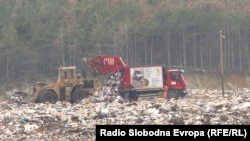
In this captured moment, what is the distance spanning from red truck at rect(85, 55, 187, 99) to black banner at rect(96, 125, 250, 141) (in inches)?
652

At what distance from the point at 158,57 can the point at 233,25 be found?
8.25 metres

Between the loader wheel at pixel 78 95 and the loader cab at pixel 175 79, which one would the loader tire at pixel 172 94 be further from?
the loader wheel at pixel 78 95

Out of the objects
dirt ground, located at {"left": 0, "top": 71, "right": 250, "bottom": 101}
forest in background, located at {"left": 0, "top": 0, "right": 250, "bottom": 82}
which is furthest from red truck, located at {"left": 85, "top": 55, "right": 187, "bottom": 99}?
forest in background, located at {"left": 0, "top": 0, "right": 250, "bottom": 82}

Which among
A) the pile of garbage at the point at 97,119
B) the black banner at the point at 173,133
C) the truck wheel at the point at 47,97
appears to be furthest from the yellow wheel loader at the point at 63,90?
the black banner at the point at 173,133

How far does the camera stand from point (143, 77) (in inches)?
1075

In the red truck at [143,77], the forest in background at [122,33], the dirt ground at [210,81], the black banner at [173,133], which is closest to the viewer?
the black banner at [173,133]

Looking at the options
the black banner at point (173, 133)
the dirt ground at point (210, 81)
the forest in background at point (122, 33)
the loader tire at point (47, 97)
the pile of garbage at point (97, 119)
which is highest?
the forest in background at point (122, 33)

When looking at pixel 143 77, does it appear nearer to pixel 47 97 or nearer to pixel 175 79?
pixel 175 79

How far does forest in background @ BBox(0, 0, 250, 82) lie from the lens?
44.2 m

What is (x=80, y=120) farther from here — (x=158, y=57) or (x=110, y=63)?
(x=158, y=57)

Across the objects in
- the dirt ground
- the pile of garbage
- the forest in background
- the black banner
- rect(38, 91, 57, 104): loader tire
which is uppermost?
the forest in background

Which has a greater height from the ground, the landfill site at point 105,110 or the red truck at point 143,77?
the red truck at point 143,77

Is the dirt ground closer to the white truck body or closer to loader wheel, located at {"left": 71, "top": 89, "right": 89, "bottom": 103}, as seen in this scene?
loader wheel, located at {"left": 71, "top": 89, "right": 89, "bottom": 103}

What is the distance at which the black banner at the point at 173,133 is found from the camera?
1002 centimetres
